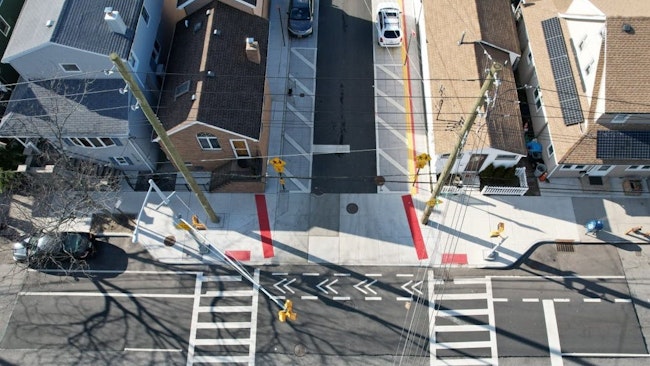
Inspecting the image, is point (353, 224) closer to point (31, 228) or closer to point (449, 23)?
point (449, 23)

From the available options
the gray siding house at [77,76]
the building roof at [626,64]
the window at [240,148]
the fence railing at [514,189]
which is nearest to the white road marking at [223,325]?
the window at [240,148]

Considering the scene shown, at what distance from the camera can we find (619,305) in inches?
1077

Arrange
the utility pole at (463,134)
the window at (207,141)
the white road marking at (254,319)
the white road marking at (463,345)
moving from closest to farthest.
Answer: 1. the utility pole at (463,134)
2. the white road marking at (254,319)
3. the white road marking at (463,345)
4. the window at (207,141)

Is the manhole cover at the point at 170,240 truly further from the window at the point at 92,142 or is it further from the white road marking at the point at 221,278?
the window at the point at 92,142

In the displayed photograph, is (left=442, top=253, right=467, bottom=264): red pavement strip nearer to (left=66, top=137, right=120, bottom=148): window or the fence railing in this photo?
the fence railing

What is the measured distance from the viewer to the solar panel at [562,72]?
29859 millimetres

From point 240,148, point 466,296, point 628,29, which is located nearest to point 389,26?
point 628,29

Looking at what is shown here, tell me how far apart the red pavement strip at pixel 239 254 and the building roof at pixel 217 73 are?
25.5 feet

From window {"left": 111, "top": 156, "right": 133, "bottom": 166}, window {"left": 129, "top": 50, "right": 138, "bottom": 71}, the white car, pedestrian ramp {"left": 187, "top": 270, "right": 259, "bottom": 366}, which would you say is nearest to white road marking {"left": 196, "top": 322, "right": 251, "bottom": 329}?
pedestrian ramp {"left": 187, "top": 270, "right": 259, "bottom": 366}

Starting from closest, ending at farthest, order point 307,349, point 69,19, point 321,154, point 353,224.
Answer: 1. point 307,349
2. point 69,19
3. point 353,224
4. point 321,154

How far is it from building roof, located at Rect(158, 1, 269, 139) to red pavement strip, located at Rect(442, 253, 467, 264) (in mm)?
14663

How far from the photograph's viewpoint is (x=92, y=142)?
29625 mm

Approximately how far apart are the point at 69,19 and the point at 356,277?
2485cm

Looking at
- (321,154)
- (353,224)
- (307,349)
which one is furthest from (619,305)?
(321,154)
